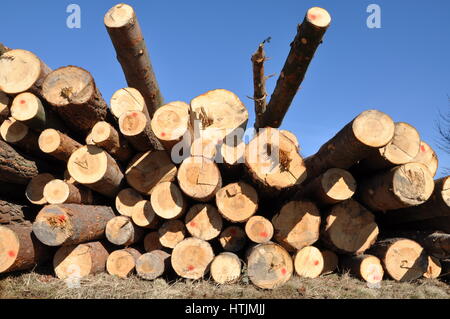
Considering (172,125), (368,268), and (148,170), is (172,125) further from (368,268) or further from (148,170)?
(368,268)

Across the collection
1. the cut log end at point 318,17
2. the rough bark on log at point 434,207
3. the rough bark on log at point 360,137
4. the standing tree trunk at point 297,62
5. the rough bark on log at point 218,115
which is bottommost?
the rough bark on log at point 434,207

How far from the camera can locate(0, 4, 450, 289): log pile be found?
3.51m

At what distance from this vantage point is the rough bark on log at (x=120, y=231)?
3.92 metres

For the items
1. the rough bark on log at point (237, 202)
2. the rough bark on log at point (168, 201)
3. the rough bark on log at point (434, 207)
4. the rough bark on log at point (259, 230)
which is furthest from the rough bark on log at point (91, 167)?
the rough bark on log at point (434, 207)

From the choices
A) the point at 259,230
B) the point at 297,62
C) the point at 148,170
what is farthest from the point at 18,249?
the point at 297,62

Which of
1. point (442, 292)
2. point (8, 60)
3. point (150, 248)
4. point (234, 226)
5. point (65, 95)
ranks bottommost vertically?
point (442, 292)

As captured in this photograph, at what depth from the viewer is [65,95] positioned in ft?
12.2

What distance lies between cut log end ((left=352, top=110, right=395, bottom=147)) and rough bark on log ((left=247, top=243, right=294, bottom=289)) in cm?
138

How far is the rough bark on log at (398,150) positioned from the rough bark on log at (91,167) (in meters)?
2.85

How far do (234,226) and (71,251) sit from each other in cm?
183

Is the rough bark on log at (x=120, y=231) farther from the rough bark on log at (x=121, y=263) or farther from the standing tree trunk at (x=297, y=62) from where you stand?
the standing tree trunk at (x=297, y=62)

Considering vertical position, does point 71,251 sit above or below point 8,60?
below
